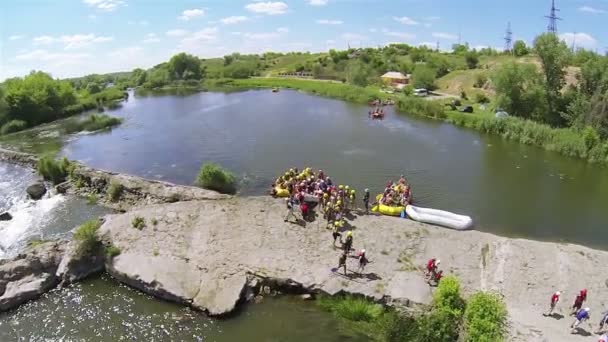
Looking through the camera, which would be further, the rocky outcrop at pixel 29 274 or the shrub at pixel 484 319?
the rocky outcrop at pixel 29 274

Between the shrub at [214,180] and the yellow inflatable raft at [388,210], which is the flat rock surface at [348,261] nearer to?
the yellow inflatable raft at [388,210]

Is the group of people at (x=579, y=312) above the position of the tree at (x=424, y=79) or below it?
below

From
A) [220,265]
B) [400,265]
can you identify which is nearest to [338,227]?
[400,265]

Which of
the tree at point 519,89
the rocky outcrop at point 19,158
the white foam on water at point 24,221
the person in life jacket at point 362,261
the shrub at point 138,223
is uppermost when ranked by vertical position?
the tree at point 519,89

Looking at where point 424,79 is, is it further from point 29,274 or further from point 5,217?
point 29,274

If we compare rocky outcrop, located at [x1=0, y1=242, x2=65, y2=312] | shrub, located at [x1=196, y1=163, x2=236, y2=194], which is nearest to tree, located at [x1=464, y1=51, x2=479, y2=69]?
shrub, located at [x1=196, y1=163, x2=236, y2=194]

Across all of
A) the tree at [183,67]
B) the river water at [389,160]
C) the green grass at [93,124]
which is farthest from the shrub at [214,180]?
the tree at [183,67]

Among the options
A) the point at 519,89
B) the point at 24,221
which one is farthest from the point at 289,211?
the point at 519,89
